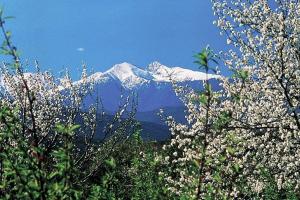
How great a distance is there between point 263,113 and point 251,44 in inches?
75.6

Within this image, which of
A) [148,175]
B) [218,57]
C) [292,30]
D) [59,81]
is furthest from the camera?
[59,81]

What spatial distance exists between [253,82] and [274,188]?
2917mm

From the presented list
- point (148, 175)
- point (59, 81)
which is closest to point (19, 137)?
point (148, 175)

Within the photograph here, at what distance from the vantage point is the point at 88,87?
53.1 ft

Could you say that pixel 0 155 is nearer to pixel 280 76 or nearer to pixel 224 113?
pixel 224 113

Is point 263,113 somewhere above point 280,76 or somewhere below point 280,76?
below

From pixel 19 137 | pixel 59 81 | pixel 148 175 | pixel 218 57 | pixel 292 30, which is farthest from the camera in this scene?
pixel 59 81

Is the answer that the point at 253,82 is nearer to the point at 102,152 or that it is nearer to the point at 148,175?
the point at 148,175

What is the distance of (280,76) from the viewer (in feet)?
41.4

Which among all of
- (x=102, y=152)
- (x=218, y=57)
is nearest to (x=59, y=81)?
(x=102, y=152)

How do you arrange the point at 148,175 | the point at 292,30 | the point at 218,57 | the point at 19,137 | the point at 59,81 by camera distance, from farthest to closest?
the point at 59,81 < the point at 218,57 < the point at 292,30 < the point at 148,175 < the point at 19,137

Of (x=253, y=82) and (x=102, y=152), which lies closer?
(x=253, y=82)

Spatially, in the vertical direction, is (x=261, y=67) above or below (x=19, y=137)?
above

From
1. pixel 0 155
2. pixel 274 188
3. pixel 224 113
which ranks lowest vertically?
pixel 274 188
